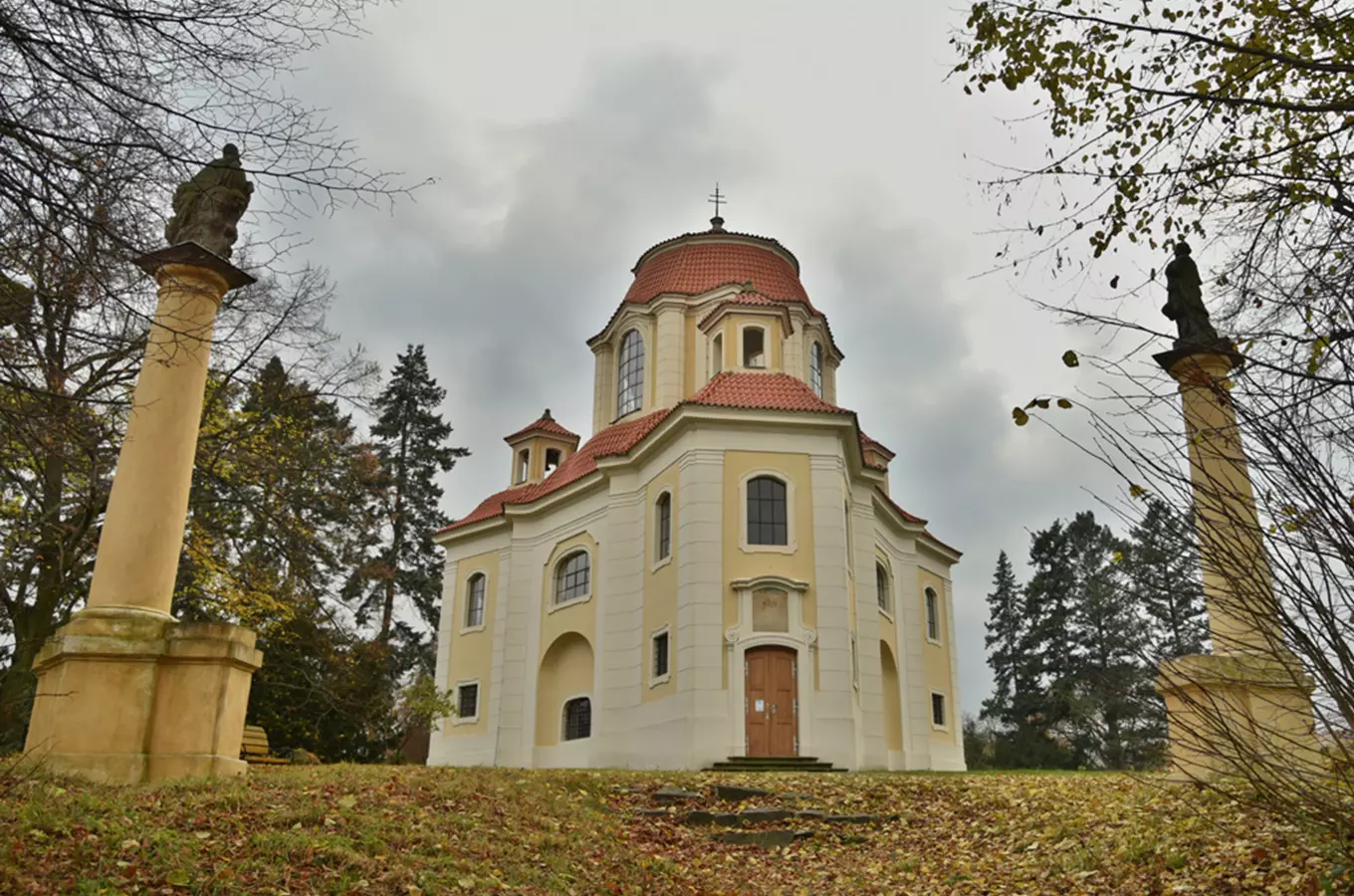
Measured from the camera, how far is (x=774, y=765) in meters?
20.4

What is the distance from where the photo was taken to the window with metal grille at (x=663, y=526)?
23844 millimetres

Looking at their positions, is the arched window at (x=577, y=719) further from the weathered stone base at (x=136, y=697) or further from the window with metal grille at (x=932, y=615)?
the weathered stone base at (x=136, y=697)

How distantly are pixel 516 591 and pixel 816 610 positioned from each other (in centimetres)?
1033

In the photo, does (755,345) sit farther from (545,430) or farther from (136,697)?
(136,697)

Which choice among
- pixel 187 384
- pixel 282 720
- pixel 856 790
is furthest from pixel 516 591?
pixel 187 384

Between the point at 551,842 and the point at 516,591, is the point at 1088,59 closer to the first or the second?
the point at 551,842

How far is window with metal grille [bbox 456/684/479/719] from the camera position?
1173 inches

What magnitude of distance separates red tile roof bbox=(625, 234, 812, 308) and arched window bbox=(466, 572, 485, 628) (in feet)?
31.5

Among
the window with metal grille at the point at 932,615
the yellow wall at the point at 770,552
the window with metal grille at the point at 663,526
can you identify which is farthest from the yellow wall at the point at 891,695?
the window with metal grille at the point at 663,526

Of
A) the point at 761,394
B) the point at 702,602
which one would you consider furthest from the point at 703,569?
the point at 761,394

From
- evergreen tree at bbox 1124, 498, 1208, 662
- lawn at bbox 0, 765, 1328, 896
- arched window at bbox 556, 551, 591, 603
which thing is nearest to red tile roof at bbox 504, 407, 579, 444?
arched window at bbox 556, 551, 591, 603

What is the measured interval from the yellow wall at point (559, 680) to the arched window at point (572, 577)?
1.10 meters

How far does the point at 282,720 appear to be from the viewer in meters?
21.9

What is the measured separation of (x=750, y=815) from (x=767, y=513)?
11.3m
